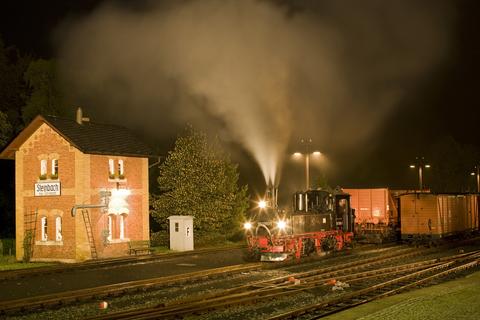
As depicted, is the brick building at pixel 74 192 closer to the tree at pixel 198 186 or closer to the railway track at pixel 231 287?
the tree at pixel 198 186

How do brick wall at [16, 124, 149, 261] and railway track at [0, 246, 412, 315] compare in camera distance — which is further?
brick wall at [16, 124, 149, 261]

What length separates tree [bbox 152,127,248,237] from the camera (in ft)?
115

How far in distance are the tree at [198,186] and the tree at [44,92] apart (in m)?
15.5

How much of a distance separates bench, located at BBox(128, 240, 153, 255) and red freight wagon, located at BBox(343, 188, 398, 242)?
444 inches

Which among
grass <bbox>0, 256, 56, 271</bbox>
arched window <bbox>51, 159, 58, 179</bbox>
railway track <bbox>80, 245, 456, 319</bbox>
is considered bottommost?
A: grass <bbox>0, 256, 56, 271</bbox>

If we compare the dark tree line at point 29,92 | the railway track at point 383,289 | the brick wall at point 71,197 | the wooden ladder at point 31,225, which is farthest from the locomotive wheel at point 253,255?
the dark tree line at point 29,92

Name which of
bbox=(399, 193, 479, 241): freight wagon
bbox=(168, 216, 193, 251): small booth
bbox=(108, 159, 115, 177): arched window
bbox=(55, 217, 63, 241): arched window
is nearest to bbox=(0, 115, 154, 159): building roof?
bbox=(108, 159, 115, 177): arched window

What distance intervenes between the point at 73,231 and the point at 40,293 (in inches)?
415

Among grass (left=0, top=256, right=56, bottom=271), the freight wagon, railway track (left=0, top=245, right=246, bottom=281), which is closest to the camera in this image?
railway track (left=0, top=245, right=246, bottom=281)

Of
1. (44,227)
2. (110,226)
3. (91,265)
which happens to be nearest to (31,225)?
(44,227)

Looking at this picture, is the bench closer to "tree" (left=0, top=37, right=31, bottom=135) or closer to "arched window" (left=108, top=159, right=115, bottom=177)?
"arched window" (left=108, top=159, right=115, bottom=177)

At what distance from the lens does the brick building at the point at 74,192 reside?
90.8ft

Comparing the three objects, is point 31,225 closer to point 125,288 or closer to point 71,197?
point 71,197

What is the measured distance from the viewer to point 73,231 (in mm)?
27562
